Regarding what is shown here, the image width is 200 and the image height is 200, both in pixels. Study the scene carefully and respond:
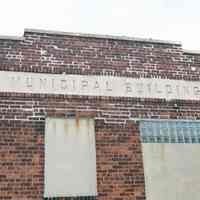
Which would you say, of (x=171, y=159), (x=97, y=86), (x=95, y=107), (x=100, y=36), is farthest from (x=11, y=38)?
(x=171, y=159)

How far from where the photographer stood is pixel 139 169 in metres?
8.41

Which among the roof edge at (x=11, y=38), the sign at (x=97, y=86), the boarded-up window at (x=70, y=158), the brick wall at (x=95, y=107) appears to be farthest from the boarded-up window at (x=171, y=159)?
the roof edge at (x=11, y=38)

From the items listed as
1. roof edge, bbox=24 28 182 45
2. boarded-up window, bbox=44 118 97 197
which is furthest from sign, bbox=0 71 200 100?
roof edge, bbox=24 28 182 45

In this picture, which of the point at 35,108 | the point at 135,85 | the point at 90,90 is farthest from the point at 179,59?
the point at 35,108

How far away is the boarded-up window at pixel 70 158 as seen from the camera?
782 cm

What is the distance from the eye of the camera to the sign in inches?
335

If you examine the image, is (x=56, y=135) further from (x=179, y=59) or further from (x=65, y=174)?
(x=179, y=59)

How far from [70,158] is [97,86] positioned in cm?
196

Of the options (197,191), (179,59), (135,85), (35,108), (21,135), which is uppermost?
(179,59)

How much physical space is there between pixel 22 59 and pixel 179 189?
4874 millimetres

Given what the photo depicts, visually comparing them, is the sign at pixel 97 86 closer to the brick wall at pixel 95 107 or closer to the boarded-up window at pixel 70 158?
the brick wall at pixel 95 107

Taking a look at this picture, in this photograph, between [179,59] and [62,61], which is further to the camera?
[179,59]

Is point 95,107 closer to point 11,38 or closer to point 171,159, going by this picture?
point 171,159

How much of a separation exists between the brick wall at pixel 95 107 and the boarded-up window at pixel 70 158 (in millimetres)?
156
